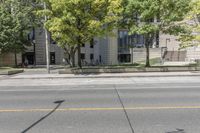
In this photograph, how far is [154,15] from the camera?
94.0 feet

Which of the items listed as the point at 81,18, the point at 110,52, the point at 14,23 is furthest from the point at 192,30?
the point at 110,52

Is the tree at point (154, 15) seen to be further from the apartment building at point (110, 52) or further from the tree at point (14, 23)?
the apartment building at point (110, 52)

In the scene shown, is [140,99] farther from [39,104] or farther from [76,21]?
[76,21]

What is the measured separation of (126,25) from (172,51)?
35648 millimetres

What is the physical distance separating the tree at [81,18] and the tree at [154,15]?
1.58 meters

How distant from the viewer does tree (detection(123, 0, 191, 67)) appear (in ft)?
91.5

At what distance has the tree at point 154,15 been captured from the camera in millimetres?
27891

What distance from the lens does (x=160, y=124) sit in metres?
8.42

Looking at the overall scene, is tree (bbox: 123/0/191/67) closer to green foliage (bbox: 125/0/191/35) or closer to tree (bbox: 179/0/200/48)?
green foliage (bbox: 125/0/191/35)

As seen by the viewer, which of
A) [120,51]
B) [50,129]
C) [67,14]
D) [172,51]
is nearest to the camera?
[50,129]

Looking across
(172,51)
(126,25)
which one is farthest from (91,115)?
(172,51)

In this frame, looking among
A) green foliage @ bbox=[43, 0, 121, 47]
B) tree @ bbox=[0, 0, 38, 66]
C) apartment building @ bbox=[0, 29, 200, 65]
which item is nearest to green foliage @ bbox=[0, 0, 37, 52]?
tree @ bbox=[0, 0, 38, 66]

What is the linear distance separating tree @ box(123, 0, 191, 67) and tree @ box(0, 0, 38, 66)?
49.8 feet

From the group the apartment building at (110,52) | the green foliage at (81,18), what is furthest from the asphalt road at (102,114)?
the apartment building at (110,52)
